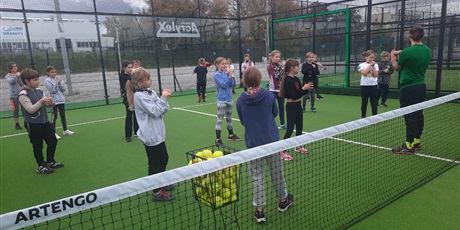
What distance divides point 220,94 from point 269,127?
3.32 meters

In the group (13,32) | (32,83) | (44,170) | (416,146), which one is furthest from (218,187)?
(13,32)

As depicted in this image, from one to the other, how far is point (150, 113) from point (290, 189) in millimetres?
2225

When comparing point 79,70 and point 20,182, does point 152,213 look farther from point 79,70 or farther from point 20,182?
point 79,70

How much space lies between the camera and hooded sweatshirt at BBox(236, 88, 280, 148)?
379 centimetres

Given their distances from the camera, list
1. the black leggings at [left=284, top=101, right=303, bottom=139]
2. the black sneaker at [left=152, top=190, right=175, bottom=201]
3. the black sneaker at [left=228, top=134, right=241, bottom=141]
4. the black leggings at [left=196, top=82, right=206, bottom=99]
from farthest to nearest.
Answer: the black leggings at [left=196, top=82, right=206, bottom=99] < the black sneaker at [left=228, top=134, right=241, bottom=141] < the black leggings at [left=284, top=101, right=303, bottom=139] < the black sneaker at [left=152, top=190, right=175, bottom=201]

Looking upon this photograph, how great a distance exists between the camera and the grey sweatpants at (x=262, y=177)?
12.3 ft

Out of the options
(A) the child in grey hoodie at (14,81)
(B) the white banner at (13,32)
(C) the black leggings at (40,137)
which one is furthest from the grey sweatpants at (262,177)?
(B) the white banner at (13,32)

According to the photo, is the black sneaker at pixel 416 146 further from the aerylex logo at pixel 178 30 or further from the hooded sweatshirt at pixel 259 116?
the aerylex logo at pixel 178 30

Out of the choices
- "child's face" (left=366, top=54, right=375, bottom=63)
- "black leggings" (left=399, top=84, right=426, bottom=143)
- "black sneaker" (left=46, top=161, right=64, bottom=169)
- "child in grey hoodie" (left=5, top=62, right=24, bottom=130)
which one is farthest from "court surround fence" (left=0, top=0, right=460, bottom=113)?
"black sneaker" (left=46, top=161, right=64, bottom=169)

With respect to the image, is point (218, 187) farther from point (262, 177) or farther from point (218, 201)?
point (262, 177)

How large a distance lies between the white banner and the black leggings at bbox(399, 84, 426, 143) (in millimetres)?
13524

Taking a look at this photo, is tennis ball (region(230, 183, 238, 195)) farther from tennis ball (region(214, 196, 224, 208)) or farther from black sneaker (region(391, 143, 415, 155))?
black sneaker (region(391, 143, 415, 155))

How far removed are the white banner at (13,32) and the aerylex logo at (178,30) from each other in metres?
5.73

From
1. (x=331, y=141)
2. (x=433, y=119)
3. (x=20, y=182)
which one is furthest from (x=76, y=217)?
(x=433, y=119)
